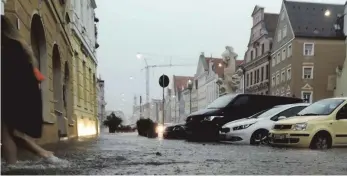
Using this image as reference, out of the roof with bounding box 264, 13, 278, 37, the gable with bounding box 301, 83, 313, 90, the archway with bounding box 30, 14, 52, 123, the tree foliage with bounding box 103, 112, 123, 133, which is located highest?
the roof with bounding box 264, 13, 278, 37

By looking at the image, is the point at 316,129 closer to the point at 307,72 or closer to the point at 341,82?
the point at 341,82

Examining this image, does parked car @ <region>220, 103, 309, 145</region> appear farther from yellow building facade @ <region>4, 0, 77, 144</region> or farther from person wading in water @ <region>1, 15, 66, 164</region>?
person wading in water @ <region>1, 15, 66, 164</region>

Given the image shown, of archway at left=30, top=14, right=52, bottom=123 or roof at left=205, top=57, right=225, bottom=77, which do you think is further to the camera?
roof at left=205, top=57, right=225, bottom=77

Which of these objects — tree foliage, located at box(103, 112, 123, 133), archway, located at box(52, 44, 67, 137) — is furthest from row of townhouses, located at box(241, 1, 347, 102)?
archway, located at box(52, 44, 67, 137)

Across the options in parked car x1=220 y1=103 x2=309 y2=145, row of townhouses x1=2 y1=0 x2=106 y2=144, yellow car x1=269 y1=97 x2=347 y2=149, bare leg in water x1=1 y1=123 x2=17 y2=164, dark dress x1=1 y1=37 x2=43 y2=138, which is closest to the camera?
dark dress x1=1 y1=37 x2=43 y2=138

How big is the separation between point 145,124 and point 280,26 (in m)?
36.6

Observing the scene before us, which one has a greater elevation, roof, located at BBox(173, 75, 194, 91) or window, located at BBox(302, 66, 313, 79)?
roof, located at BBox(173, 75, 194, 91)

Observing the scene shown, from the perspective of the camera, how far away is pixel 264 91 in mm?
66062

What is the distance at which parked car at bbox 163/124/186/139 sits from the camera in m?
21.1

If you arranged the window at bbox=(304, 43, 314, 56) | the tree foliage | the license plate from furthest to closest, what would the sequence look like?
the window at bbox=(304, 43, 314, 56)
the tree foliage
the license plate

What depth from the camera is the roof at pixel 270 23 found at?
65250mm

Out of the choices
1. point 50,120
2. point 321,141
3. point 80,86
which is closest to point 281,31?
point 80,86

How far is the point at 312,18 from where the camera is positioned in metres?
57.3

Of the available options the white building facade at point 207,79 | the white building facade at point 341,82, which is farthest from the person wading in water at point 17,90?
the white building facade at point 207,79
